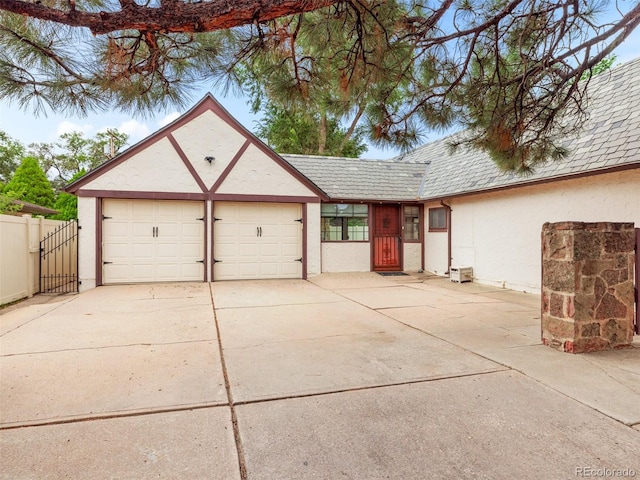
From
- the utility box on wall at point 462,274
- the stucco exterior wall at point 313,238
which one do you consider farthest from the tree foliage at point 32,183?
the utility box on wall at point 462,274

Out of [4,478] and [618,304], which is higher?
[618,304]

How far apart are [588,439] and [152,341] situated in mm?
3942

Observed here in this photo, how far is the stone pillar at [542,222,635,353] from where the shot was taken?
11.9ft

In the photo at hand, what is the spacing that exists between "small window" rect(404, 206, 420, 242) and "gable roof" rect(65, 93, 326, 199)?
2.98 meters

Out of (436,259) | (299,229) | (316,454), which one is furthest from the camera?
(436,259)

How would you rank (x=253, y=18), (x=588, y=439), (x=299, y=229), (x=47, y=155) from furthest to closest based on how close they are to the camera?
(x=47, y=155) → (x=299, y=229) → (x=253, y=18) → (x=588, y=439)

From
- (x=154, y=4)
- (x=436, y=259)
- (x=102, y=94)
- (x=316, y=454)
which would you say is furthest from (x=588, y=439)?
(x=436, y=259)

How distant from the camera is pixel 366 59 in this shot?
396cm

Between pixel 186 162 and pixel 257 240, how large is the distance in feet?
8.43

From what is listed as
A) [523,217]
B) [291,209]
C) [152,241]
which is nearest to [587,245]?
[523,217]

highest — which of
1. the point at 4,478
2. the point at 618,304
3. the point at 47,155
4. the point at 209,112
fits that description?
the point at 47,155

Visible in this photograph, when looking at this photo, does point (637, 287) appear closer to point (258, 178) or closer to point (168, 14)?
point (168, 14)

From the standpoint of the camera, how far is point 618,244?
386 centimetres

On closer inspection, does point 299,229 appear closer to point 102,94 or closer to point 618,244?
point 102,94
